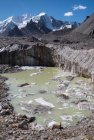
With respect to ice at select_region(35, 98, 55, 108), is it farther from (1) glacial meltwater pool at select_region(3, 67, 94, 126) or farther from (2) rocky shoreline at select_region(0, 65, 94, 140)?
(2) rocky shoreline at select_region(0, 65, 94, 140)

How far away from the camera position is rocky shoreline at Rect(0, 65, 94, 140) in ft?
35.4

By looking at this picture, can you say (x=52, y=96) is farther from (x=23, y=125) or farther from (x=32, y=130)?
(x=32, y=130)

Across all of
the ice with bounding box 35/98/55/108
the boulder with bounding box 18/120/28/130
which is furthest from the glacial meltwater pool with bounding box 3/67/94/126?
the boulder with bounding box 18/120/28/130

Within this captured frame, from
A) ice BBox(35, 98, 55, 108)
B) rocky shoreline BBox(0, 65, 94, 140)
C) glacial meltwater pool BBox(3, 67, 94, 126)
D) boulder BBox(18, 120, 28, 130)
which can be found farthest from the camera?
ice BBox(35, 98, 55, 108)

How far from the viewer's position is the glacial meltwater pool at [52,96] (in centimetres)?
1407

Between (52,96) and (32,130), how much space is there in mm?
6090

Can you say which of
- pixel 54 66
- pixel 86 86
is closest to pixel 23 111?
pixel 86 86

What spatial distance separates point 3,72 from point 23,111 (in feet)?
42.3

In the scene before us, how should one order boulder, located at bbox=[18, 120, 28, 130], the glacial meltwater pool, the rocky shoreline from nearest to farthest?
the rocky shoreline < boulder, located at bbox=[18, 120, 28, 130] < the glacial meltwater pool

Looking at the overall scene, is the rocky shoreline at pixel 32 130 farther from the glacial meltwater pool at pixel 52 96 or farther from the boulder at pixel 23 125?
the glacial meltwater pool at pixel 52 96

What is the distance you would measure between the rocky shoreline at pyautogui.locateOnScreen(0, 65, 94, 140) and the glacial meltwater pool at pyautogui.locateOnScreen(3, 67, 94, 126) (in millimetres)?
682

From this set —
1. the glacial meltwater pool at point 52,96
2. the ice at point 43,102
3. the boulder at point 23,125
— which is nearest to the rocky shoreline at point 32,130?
the boulder at point 23,125

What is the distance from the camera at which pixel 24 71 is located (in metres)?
27.9

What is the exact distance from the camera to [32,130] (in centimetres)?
1177
